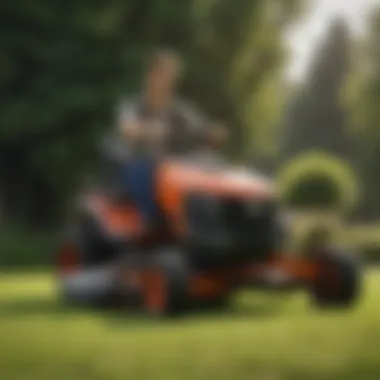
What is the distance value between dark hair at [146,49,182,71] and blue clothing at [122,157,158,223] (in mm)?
139

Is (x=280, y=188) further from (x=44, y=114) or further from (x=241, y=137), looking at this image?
(x=44, y=114)

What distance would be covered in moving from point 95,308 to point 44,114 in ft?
0.96

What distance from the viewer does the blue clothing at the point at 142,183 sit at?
6.68ft

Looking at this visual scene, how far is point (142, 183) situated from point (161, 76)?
159mm

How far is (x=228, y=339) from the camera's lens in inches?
77.8

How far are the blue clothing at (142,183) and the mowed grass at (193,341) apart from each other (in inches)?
6.1

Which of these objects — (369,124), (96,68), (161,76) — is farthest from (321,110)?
(96,68)

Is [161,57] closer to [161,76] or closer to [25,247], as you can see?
[161,76]

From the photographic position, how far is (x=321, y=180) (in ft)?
6.45

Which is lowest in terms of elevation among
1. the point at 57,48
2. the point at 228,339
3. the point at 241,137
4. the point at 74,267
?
the point at 228,339

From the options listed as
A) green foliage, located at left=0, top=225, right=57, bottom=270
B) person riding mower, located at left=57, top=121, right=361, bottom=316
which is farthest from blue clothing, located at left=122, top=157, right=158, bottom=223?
green foliage, located at left=0, top=225, right=57, bottom=270

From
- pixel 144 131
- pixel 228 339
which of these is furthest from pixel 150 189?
pixel 228 339

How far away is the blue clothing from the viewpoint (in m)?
2.04

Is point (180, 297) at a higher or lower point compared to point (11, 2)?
lower
